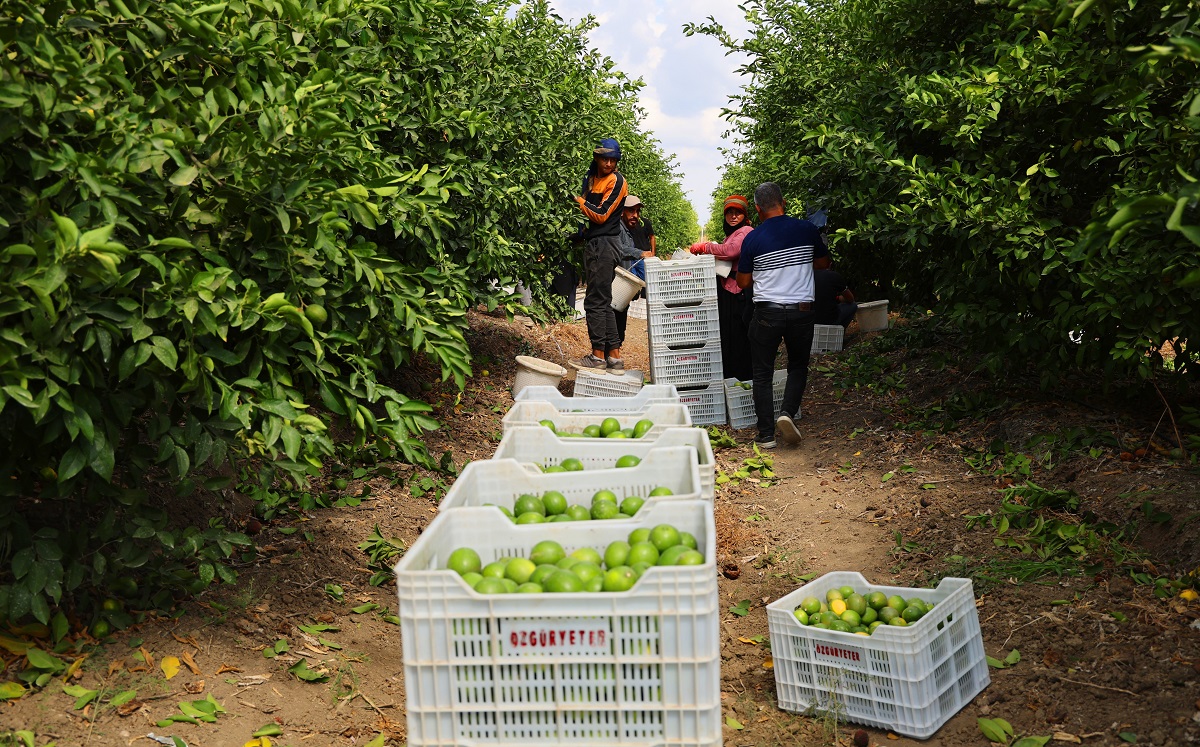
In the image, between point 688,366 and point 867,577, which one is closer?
point 867,577

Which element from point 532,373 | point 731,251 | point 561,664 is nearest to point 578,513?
point 561,664

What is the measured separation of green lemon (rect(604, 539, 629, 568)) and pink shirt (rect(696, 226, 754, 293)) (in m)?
6.28

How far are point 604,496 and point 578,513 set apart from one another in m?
0.15

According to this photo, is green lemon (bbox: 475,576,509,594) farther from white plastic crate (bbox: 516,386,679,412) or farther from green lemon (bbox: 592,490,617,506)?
white plastic crate (bbox: 516,386,679,412)

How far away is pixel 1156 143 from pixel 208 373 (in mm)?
5155

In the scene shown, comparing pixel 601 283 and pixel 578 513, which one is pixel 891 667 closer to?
pixel 578 513

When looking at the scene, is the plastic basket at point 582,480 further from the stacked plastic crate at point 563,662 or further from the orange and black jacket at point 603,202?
the orange and black jacket at point 603,202

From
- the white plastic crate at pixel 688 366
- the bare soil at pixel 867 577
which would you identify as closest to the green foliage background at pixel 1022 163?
the bare soil at pixel 867 577

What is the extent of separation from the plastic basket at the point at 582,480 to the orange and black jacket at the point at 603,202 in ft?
20.4

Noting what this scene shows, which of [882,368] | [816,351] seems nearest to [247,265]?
[882,368]

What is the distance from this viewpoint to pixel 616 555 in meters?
3.12

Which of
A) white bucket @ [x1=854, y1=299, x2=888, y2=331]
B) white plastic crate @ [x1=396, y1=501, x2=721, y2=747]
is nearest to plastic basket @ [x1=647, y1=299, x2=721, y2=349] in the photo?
white bucket @ [x1=854, y1=299, x2=888, y2=331]

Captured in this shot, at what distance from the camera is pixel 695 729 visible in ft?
8.87

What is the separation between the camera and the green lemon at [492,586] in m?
2.84
